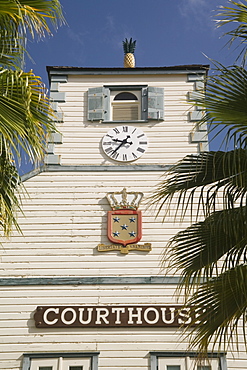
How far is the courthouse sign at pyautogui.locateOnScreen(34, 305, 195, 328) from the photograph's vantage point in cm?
1317

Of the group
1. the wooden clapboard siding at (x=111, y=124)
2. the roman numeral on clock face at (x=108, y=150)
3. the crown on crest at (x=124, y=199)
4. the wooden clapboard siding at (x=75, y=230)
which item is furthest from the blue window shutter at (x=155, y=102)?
the crown on crest at (x=124, y=199)

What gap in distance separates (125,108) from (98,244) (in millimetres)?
4527

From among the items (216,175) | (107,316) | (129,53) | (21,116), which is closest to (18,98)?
(21,116)

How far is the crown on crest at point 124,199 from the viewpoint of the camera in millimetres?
14703

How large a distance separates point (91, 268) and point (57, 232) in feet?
4.24

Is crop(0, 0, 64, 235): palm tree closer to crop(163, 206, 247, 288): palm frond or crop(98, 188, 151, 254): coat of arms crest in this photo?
crop(163, 206, 247, 288): palm frond

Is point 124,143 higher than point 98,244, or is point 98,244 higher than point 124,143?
point 124,143

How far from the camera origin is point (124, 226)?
14.4 m

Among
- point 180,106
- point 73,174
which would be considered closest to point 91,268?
point 73,174

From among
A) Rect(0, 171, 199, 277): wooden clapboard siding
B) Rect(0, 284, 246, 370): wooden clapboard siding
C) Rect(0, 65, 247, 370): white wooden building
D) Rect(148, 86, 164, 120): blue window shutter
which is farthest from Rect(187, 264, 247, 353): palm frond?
Rect(148, 86, 164, 120): blue window shutter

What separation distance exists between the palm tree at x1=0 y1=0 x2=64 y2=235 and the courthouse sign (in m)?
5.72

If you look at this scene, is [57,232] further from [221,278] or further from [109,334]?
[221,278]

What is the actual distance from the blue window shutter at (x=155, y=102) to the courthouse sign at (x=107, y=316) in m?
5.47

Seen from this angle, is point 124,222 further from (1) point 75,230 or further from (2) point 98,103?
(2) point 98,103
